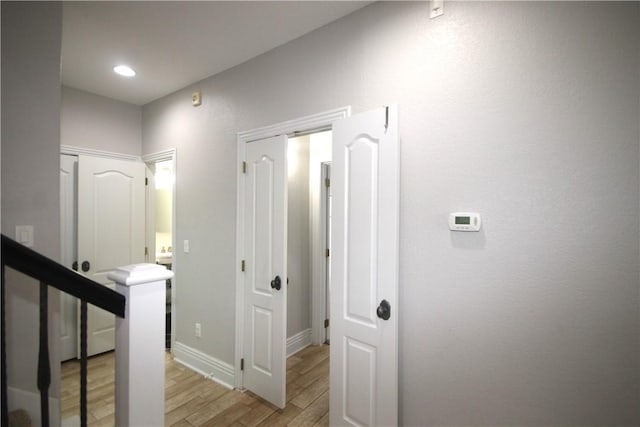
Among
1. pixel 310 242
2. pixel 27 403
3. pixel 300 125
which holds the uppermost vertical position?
pixel 300 125

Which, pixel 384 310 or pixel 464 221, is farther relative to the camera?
pixel 384 310

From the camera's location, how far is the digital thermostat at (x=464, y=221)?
1426mm

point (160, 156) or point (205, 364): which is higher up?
point (160, 156)

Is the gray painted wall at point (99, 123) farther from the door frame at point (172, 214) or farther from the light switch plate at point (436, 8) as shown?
the light switch plate at point (436, 8)

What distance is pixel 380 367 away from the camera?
5.26 ft

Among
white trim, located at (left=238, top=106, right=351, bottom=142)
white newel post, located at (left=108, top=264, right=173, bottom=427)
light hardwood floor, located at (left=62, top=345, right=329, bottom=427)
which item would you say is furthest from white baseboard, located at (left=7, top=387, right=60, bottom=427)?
white trim, located at (left=238, top=106, right=351, bottom=142)

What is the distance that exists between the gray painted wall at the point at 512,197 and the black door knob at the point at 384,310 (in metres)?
0.15

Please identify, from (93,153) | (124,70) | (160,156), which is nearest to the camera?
(124,70)

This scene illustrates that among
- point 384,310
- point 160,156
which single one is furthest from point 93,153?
point 384,310

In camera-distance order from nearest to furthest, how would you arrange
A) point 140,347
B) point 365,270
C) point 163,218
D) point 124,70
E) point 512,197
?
1. point 140,347
2. point 512,197
3. point 365,270
4. point 124,70
5. point 163,218

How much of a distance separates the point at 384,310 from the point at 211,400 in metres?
1.75

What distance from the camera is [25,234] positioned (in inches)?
60.5

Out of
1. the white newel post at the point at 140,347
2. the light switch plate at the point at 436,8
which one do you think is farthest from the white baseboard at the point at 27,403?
the light switch plate at the point at 436,8

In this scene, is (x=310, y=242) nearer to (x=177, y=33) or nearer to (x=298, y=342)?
(x=298, y=342)
